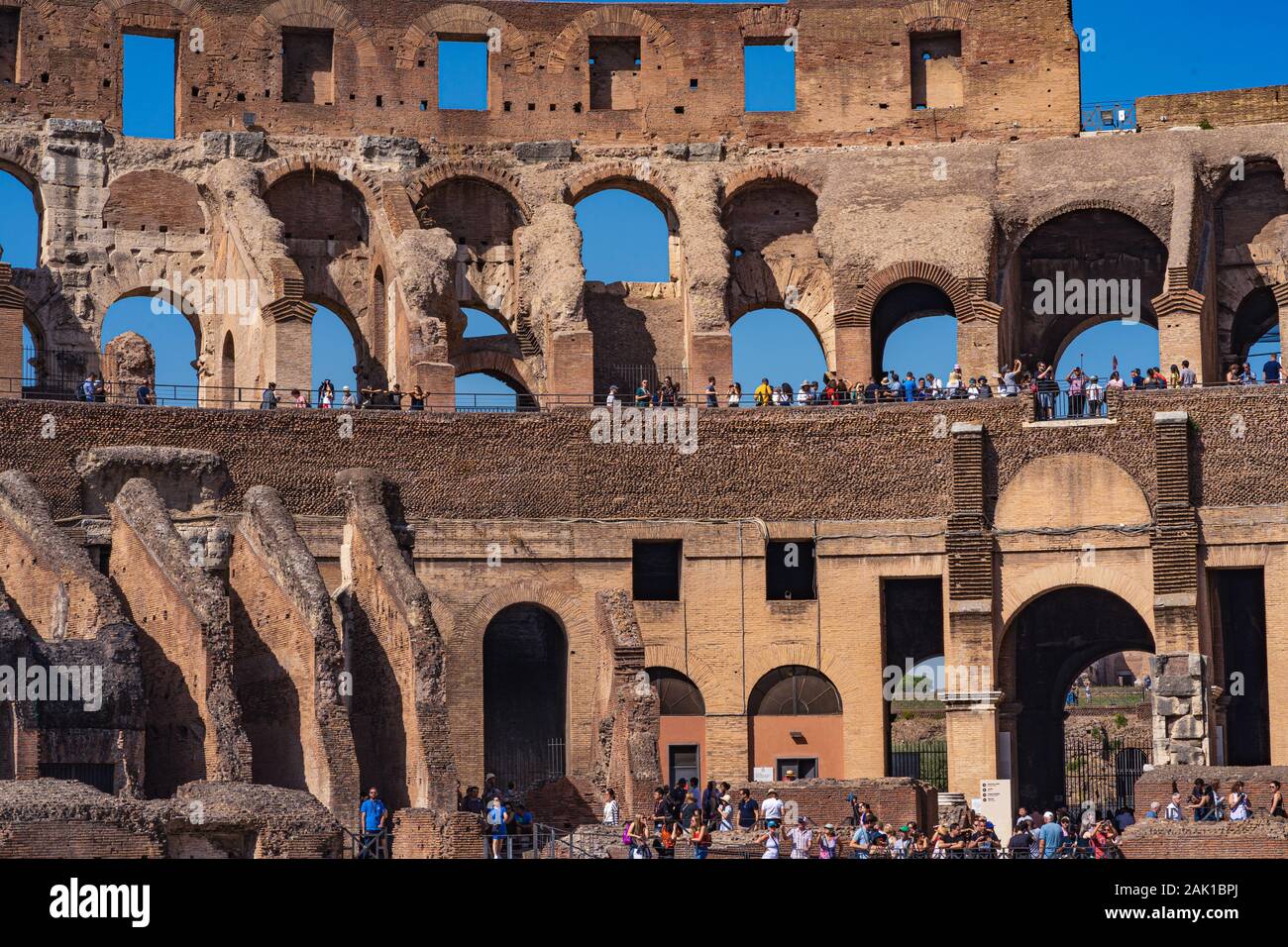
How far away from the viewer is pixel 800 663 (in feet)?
126

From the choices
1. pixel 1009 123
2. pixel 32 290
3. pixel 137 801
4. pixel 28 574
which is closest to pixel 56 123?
pixel 32 290

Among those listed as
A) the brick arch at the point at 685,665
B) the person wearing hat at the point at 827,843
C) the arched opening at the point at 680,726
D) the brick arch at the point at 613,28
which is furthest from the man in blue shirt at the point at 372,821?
the brick arch at the point at 613,28

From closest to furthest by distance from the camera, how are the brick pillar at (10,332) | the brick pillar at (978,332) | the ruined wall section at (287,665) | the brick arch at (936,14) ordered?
the ruined wall section at (287,665) < the brick pillar at (10,332) < the brick pillar at (978,332) < the brick arch at (936,14)

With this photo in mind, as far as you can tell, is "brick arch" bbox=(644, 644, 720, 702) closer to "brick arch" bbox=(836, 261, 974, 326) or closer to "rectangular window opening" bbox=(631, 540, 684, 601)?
"rectangular window opening" bbox=(631, 540, 684, 601)

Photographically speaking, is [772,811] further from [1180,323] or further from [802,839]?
[1180,323]

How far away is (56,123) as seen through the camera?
44.2 metres

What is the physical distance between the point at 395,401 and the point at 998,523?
10275 mm

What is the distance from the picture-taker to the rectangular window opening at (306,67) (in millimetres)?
46156

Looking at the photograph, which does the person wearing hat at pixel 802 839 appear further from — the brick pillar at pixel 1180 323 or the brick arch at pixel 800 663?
the brick pillar at pixel 1180 323

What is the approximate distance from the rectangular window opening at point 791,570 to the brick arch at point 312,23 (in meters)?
13.7

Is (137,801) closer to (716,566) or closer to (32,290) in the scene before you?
(716,566)

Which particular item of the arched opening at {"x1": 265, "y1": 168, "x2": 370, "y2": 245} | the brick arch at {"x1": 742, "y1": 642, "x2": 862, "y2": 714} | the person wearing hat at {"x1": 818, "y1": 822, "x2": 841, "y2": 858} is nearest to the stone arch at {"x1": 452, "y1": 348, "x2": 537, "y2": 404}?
the arched opening at {"x1": 265, "y1": 168, "x2": 370, "y2": 245}

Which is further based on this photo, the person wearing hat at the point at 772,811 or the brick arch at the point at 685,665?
the brick arch at the point at 685,665
